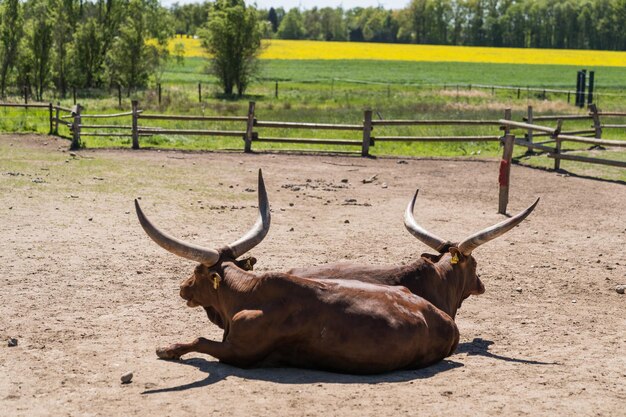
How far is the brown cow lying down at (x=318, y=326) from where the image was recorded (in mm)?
6512

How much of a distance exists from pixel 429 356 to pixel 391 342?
1.49 feet

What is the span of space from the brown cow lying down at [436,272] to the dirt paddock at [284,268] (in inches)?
16.7

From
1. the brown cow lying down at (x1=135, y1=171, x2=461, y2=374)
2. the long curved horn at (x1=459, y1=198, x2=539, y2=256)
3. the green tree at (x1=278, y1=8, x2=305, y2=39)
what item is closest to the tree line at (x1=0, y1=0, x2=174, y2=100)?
the long curved horn at (x1=459, y1=198, x2=539, y2=256)

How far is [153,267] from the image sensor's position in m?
10.2

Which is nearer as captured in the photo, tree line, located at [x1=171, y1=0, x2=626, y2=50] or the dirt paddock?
the dirt paddock

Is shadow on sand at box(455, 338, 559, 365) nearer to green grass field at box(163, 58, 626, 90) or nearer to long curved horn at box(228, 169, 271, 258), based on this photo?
long curved horn at box(228, 169, 271, 258)

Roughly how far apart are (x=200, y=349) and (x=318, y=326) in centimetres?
84

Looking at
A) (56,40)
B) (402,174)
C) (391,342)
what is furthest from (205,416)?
(56,40)

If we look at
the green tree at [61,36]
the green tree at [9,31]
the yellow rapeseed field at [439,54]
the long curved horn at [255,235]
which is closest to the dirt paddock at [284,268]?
the long curved horn at [255,235]

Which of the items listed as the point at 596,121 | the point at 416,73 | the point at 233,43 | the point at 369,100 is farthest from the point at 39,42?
the point at 416,73

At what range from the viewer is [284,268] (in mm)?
10297

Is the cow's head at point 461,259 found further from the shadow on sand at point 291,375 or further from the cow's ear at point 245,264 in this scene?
→ the cow's ear at point 245,264

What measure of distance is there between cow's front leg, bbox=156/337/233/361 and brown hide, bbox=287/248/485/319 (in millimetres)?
929

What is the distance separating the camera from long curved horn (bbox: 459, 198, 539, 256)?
289 inches
